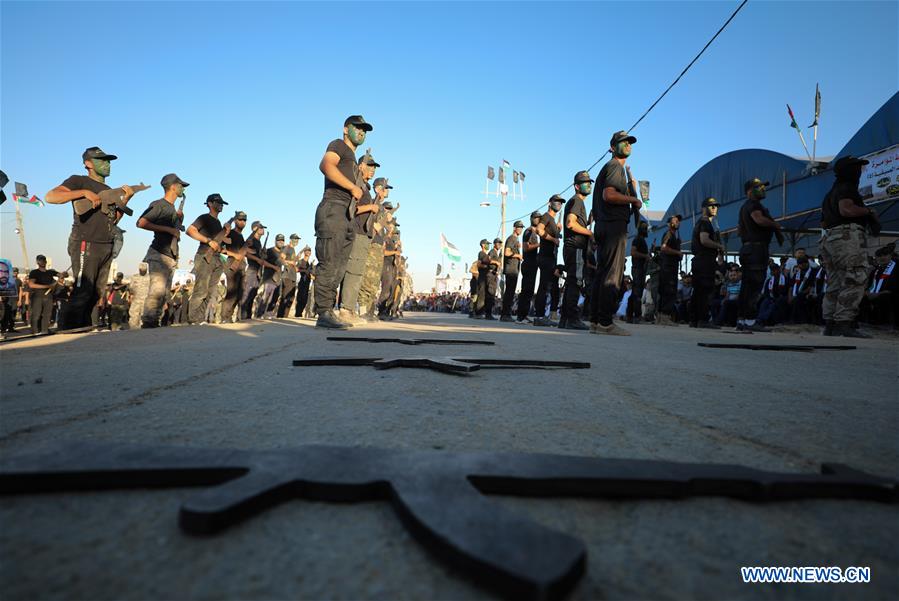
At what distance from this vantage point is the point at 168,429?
3.29 feet


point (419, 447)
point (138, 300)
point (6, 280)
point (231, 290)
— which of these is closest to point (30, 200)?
point (6, 280)

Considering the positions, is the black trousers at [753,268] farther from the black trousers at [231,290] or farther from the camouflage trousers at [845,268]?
the black trousers at [231,290]

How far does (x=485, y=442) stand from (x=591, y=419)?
0.38 m

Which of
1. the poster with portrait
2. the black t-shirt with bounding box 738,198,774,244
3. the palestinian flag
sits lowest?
the poster with portrait

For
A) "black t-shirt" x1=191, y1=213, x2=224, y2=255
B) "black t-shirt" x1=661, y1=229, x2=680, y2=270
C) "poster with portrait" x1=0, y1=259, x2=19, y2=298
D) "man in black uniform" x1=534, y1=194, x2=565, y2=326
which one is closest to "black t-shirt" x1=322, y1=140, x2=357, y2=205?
"black t-shirt" x1=191, y1=213, x2=224, y2=255

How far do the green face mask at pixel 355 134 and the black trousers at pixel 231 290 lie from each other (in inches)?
152

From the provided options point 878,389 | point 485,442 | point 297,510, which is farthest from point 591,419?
point 878,389

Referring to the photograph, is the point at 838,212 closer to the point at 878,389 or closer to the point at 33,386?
the point at 878,389

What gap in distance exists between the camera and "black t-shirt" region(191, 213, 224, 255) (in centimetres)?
690

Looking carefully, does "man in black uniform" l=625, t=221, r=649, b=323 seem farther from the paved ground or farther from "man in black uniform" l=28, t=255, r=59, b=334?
"man in black uniform" l=28, t=255, r=59, b=334

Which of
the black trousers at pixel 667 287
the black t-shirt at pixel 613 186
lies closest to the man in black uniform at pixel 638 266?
the black trousers at pixel 667 287

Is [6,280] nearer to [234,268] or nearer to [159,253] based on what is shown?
[234,268]

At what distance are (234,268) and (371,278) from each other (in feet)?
7.33

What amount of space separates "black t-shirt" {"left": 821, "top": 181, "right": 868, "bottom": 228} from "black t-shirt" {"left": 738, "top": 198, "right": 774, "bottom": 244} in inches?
39.5
